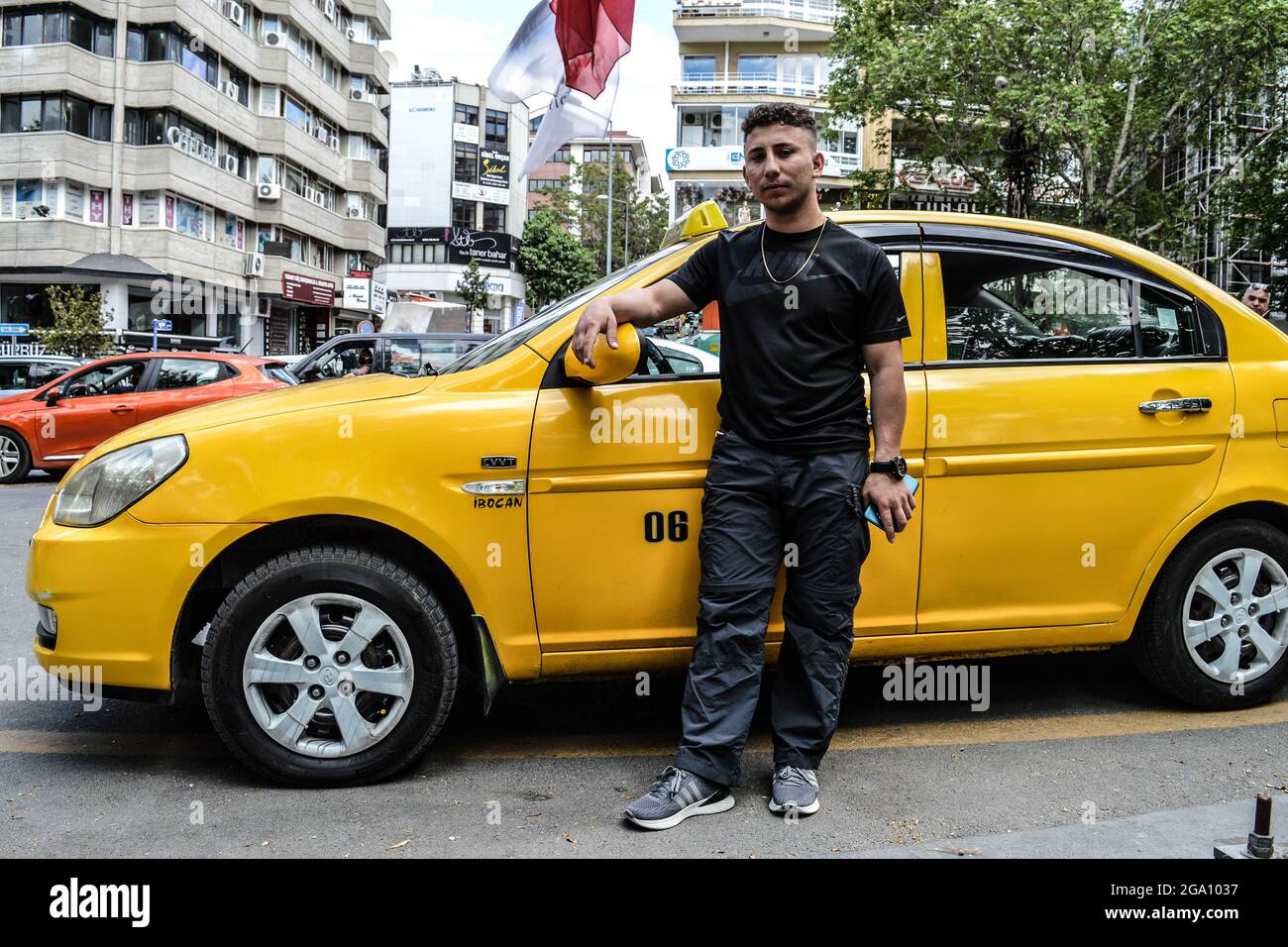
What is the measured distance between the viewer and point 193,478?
3.26 meters

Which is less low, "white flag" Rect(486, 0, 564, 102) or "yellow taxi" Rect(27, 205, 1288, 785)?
"white flag" Rect(486, 0, 564, 102)

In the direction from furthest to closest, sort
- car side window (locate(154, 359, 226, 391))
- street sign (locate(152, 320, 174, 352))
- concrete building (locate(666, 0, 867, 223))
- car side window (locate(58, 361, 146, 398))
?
concrete building (locate(666, 0, 867, 223))
street sign (locate(152, 320, 174, 352))
car side window (locate(154, 359, 226, 391))
car side window (locate(58, 361, 146, 398))

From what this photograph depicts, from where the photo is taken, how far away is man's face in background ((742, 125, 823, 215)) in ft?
10.7

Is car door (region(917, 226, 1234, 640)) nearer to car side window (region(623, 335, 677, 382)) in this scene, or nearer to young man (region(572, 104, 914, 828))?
young man (region(572, 104, 914, 828))

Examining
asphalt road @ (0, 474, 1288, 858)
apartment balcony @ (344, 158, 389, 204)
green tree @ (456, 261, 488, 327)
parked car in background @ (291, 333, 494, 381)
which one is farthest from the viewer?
green tree @ (456, 261, 488, 327)

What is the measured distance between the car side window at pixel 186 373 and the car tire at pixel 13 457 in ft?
5.11

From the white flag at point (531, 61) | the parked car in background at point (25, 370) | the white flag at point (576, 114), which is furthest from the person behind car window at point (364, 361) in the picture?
the white flag at point (576, 114)

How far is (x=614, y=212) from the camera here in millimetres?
65250

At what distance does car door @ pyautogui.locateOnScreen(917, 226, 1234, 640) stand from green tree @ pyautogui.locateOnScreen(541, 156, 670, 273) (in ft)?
194

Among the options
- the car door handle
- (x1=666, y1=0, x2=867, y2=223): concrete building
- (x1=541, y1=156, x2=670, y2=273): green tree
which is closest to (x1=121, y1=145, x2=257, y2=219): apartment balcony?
(x1=666, y1=0, x2=867, y2=223): concrete building

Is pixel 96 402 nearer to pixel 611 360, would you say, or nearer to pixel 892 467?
pixel 611 360

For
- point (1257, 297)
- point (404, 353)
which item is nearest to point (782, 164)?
point (1257, 297)

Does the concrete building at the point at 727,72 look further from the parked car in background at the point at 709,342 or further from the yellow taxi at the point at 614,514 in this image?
the yellow taxi at the point at 614,514

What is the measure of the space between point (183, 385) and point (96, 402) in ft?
3.10
